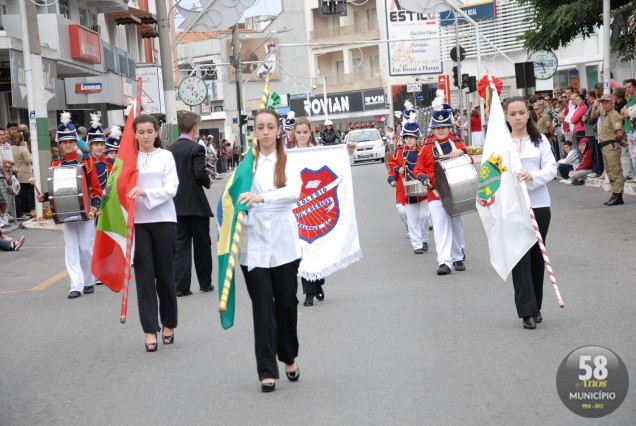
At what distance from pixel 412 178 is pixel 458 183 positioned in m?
2.45

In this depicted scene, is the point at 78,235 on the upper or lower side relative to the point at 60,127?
lower

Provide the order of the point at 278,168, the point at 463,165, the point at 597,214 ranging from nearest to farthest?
the point at 278,168, the point at 463,165, the point at 597,214

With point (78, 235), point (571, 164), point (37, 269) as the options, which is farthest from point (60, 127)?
point (571, 164)

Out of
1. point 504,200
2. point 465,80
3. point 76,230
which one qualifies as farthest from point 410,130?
point 465,80

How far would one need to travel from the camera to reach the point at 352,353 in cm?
853

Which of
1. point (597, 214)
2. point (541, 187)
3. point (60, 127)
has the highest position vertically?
point (60, 127)

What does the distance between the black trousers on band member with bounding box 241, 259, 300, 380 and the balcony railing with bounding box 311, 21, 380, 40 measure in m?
80.9

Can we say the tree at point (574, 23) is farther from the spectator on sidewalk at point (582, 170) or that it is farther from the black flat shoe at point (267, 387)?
the black flat shoe at point (267, 387)

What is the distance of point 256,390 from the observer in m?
7.46

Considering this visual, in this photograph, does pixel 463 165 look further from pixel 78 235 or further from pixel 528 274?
pixel 78 235

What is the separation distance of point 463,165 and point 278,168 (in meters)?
5.64

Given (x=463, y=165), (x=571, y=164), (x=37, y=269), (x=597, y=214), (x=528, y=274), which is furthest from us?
(x=571, y=164)

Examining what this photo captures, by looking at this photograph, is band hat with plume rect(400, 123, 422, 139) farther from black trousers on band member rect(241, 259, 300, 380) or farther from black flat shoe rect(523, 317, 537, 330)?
black trousers on band member rect(241, 259, 300, 380)

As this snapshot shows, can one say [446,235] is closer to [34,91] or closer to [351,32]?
[34,91]
